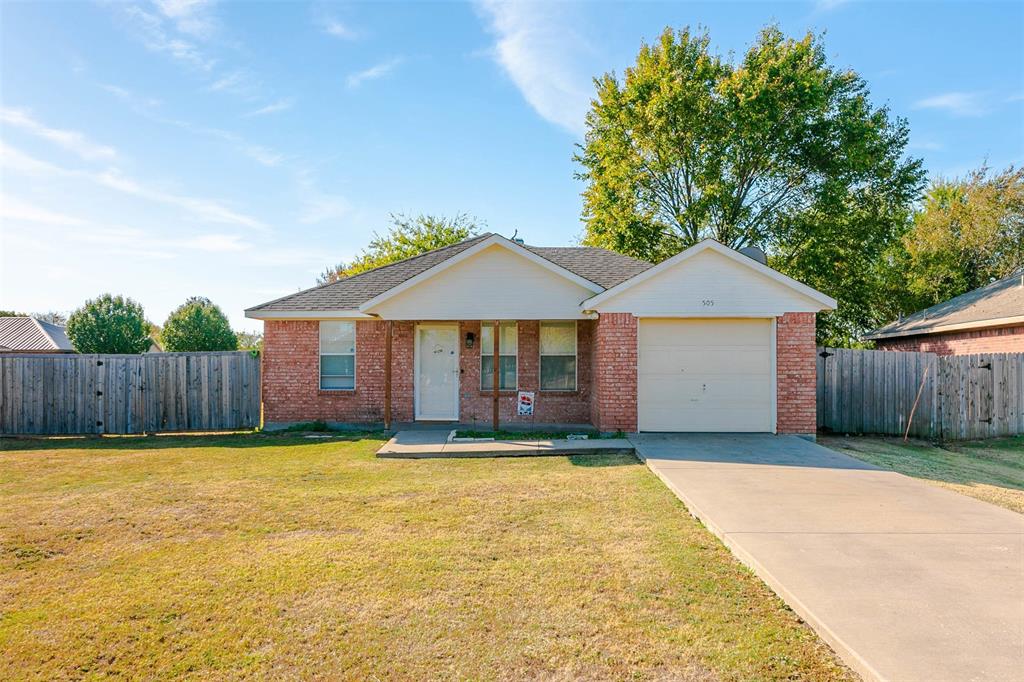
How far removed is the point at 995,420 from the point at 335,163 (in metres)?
16.7

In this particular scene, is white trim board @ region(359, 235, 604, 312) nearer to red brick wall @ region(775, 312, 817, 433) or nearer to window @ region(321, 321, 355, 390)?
window @ region(321, 321, 355, 390)

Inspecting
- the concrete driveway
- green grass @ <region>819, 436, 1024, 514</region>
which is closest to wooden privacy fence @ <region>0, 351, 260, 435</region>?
the concrete driveway

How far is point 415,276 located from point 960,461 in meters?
10.4

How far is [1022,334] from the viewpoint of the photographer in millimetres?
14000

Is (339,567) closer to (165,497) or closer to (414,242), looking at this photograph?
(165,497)

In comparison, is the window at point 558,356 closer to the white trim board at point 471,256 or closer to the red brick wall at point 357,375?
the red brick wall at point 357,375

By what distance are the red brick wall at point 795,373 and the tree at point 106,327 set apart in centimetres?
2692

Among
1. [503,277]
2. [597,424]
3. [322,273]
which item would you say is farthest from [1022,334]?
[322,273]

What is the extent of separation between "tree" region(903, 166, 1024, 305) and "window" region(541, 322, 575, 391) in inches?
936

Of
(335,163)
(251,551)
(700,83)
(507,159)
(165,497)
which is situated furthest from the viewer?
(700,83)

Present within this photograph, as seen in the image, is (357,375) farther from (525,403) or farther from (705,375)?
(705,375)

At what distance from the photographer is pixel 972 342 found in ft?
52.6

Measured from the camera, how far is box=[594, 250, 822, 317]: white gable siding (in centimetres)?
1077

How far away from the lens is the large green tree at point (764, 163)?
22.2m
